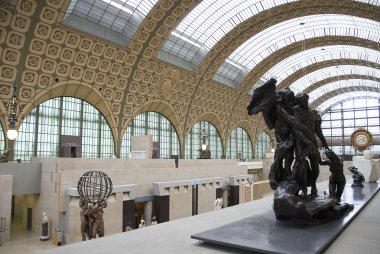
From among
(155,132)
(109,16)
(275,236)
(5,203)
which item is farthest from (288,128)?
(155,132)

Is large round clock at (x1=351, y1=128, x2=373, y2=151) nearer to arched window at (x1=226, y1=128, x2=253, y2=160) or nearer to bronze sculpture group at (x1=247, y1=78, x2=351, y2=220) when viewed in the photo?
bronze sculpture group at (x1=247, y1=78, x2=351, y2=220)

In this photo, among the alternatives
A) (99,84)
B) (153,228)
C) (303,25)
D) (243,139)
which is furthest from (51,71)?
(243,139)

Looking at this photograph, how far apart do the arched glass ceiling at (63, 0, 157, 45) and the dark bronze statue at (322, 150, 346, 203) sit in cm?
1935

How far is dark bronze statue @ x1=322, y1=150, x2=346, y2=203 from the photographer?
7.29 m

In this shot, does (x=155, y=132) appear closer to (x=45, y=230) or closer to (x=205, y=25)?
(x=205, y=25)

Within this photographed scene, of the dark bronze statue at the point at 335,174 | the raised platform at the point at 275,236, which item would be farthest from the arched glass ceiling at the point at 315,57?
the raised platform at the point at 275,236

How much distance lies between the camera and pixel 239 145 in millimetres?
44688

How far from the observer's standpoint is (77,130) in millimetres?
24641

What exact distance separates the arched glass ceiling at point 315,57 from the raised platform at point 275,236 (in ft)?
130

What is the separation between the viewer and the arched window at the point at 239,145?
4283cm

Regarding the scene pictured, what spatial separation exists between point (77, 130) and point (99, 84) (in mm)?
3925

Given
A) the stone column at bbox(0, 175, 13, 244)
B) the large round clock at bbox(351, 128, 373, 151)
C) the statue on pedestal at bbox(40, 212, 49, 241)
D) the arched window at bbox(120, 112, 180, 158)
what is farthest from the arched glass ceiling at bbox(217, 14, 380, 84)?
the stone column at bbox(0, 175, 13, 244)

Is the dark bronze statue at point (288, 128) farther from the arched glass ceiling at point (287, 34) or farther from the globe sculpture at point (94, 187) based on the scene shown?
the arched glass ceiling at point (287, 34)

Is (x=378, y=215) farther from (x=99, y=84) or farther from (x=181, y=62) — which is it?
(x=181, y=62)
